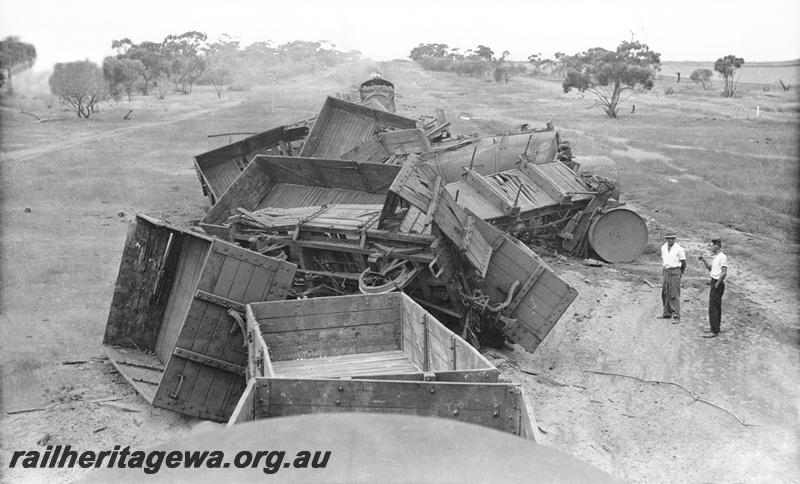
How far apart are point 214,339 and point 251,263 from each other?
971 mm

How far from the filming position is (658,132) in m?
38.9

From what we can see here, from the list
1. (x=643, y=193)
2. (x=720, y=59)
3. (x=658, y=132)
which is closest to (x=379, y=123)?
(x=643, y=193)

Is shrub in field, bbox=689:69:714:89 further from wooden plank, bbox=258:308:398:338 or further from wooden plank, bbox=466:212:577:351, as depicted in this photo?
wooden plank, bbox=258:308:398:338

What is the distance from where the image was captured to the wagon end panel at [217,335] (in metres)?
8.76

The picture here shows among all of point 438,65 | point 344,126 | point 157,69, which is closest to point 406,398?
point 344,126

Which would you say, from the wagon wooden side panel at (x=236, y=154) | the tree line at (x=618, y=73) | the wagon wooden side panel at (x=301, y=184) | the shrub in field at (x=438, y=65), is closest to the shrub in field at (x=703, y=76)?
the tree line at (x=618, y=73)

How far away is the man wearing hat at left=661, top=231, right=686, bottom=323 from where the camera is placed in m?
12.6

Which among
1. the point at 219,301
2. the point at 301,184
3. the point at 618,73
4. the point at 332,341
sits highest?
the point at 618,73

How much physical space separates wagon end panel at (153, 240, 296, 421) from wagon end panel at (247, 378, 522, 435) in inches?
114

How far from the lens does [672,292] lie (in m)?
12.8

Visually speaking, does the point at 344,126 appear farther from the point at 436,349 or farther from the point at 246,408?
the point at 246,408

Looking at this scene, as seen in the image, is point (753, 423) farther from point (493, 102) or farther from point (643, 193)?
point (493, 102)

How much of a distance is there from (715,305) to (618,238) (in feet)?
15.5

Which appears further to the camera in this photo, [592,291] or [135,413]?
[592,291]
